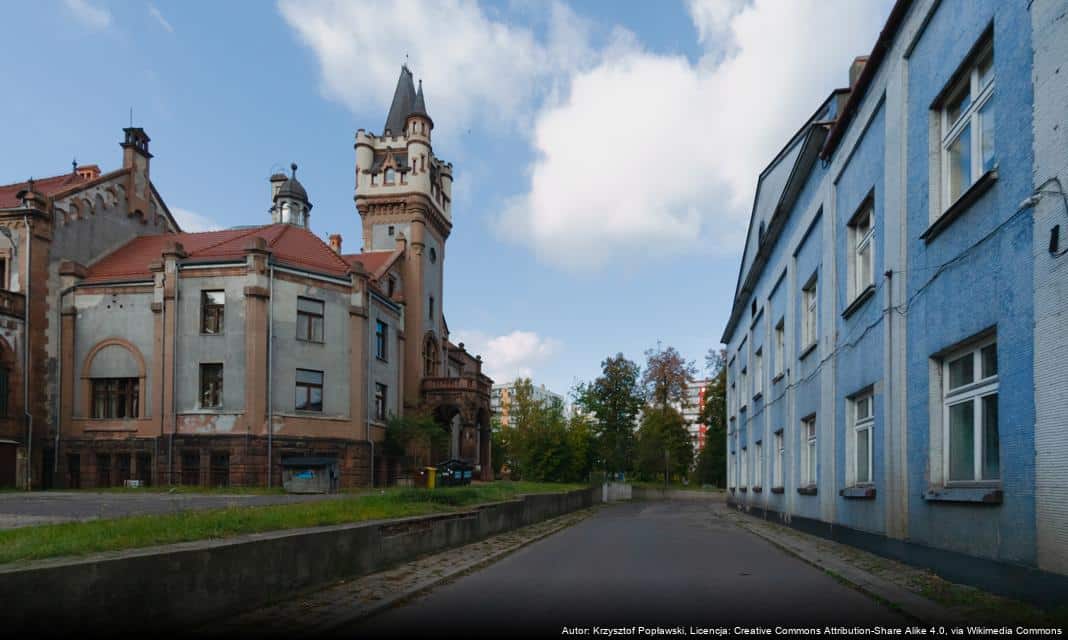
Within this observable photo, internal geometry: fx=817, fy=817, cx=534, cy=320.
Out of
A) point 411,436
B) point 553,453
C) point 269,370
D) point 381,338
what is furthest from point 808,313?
point 553,453

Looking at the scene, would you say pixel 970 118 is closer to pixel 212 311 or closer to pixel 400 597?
pixel 400 597

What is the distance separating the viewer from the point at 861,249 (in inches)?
546

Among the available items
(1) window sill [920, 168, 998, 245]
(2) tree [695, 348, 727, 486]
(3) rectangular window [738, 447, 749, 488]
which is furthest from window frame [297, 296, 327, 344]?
(2) tree [695, 348, 727, 486]

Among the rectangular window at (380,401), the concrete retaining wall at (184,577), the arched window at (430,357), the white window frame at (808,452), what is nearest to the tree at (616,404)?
the arched window at (430,357)

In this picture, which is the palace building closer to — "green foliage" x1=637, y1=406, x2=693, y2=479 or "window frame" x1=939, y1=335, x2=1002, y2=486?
"window frame" x1=939, y1=335, x2=1002, y2=486

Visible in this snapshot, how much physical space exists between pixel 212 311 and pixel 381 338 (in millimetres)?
8499

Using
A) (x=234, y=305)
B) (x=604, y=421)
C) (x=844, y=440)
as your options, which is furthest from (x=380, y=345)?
(x=604, y=421)

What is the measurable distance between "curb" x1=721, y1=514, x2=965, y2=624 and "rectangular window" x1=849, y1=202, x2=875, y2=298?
461 centimetres

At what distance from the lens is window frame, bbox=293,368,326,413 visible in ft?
113

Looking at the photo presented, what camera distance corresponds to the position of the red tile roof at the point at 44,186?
1340 inches

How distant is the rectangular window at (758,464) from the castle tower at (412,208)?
71.1ft

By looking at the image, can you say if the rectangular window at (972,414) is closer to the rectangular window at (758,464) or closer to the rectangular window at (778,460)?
the rectangular window at (778,460)

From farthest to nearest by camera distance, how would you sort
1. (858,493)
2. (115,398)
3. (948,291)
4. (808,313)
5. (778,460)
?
(115,398)
(778,460)
(808,313)
(858,493)
(948,291)

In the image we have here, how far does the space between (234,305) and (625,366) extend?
154ft
